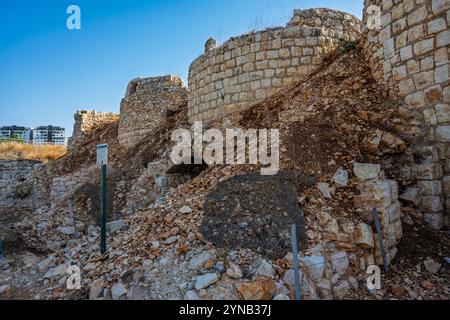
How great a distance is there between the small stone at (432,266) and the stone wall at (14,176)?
12.7m

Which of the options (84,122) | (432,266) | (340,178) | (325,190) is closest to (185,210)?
(325,190)

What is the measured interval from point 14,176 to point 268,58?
12268mm

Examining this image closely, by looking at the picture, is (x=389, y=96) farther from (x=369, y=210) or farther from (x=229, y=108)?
(x=229, y=108)

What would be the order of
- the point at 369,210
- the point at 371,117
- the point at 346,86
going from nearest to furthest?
the point at 369,210 < the point at 371,117 < the point at 346,86

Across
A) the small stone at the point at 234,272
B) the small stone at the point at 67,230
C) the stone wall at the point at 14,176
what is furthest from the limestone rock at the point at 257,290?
the stone wall at the point at 14,176

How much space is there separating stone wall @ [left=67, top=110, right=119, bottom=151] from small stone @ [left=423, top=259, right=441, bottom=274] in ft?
51.7

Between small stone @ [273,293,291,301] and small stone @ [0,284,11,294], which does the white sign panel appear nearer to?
small stone @ [0,284,11,294]

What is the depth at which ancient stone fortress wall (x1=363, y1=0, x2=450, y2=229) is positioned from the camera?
421 centimetres

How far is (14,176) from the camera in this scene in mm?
12562

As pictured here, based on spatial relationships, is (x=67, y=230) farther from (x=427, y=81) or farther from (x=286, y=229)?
(x=427, y=81)

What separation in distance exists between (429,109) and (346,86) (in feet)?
5.29

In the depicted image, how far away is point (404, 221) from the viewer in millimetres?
4160

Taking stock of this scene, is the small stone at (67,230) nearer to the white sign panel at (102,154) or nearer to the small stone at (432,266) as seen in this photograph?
the white sign panel at (102,154)
